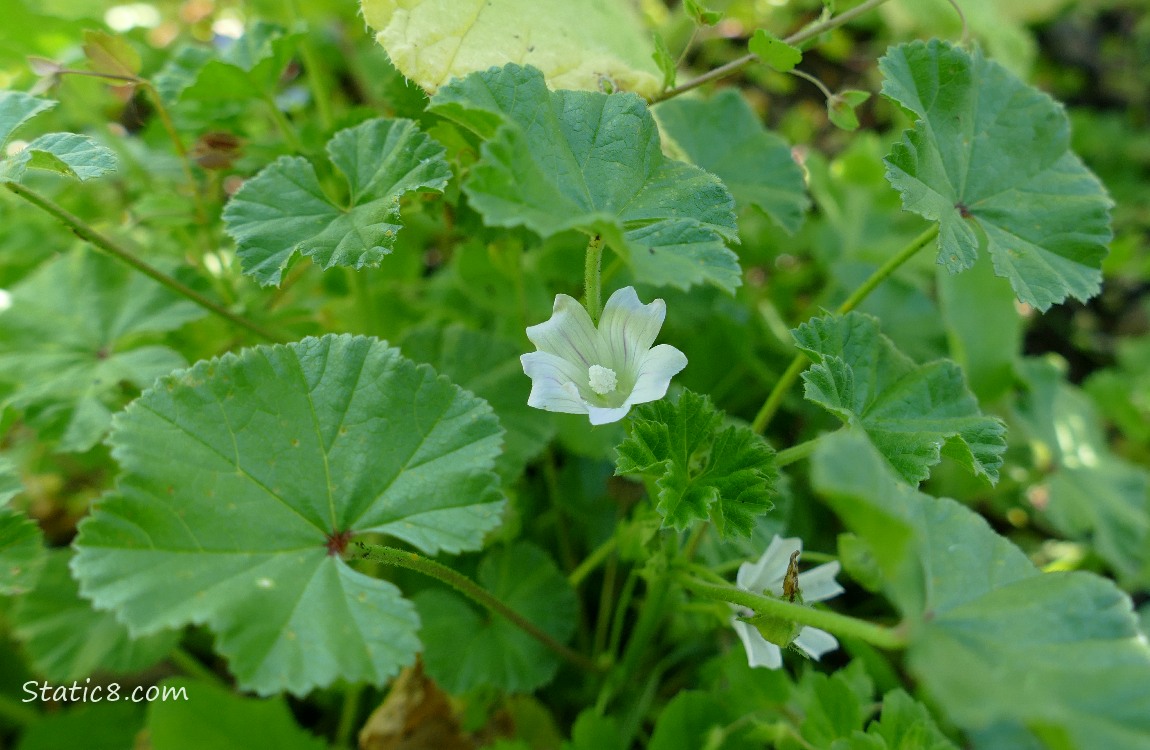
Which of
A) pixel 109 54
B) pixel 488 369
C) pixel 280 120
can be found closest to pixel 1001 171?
pixel 488 369

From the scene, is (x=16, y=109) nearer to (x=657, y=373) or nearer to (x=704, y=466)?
(x=657, y=373)

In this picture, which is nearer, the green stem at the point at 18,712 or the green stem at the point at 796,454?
the green stem at the point at 796,454

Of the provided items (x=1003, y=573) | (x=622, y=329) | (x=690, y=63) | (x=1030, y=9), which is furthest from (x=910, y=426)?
(x=1030, y=9)

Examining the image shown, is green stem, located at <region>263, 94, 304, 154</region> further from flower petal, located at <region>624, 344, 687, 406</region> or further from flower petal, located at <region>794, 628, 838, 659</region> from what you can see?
flower petal, located at <region>794, 628, 838, 659</region>

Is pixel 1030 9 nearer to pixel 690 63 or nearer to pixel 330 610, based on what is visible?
pixel 690 63

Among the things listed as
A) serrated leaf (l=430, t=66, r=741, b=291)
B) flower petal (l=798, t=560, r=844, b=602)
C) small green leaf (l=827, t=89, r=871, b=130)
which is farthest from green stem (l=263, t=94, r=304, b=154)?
flower petal (l=798, t=560, r=844, b=602)

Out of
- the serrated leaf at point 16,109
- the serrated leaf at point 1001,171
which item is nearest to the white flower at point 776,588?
the serrated leaf at point 1001,171

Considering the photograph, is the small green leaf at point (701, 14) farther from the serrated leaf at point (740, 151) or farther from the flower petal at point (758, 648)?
the flower petal at point (758, 648)
